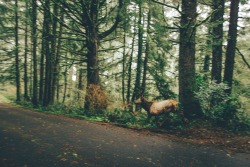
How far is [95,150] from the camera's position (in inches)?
237

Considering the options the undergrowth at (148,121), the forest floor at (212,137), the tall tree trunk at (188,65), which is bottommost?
the forest floor at (212,137)

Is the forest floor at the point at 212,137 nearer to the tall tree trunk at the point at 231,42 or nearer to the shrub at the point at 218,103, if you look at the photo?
the shrub at the point at 218,103

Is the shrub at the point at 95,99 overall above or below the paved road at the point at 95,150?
above

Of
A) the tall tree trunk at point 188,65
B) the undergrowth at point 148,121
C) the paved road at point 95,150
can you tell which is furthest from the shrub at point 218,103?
the paved road at point 95,150

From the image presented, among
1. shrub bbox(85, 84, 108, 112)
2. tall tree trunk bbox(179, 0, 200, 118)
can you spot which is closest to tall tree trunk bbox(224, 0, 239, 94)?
tall tree trunk bbox(179, 0, 200, 118)

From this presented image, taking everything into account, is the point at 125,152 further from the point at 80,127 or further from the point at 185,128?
the point at 185,128

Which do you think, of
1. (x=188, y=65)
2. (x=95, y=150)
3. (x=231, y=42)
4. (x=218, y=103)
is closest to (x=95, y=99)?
(x=188, y=65)

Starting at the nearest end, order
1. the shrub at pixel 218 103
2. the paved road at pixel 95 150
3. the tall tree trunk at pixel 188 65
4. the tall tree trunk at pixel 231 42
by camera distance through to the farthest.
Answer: the paved road at pixel 95 150 → the shrub at pixel 218 103 → the tall tree trunk at pixel 188 65 → the tall tree trunk at pixel 231 42

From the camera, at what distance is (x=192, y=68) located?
9.98 m

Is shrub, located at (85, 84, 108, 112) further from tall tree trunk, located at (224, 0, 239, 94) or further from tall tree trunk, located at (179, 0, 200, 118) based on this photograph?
tall tree trunk, located at (224, 0, 239, 94)

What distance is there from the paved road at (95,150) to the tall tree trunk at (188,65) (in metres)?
2.54

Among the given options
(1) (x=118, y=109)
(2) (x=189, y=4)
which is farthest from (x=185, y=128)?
(2) (x=189, y=4)

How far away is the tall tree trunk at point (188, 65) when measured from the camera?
31.7 feet

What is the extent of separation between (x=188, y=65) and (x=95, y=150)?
585 cm
